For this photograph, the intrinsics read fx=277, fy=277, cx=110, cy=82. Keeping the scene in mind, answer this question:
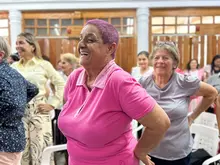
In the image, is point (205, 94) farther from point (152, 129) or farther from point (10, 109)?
point (10, 109)

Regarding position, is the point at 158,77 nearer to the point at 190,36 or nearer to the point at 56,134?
the point at 56,134

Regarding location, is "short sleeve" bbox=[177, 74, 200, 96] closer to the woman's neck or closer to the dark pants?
the woman's neck

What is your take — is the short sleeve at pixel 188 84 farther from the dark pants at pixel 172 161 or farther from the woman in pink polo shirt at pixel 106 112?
the woman in pink polo shirt at pixel 106 112

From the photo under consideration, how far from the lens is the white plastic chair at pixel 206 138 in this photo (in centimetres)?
208

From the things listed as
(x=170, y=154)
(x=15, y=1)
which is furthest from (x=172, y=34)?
(x=170, y=154)

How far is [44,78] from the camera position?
2.22 metres

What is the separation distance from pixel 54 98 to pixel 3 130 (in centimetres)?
88

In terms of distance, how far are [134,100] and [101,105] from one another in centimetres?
13

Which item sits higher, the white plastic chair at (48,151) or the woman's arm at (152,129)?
the woman's arm at (152,129)

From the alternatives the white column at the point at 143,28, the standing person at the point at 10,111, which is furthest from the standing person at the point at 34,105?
the white column at the point at 143,28

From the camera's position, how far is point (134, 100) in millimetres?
930

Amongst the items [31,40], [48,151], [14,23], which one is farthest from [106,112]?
[14,23]

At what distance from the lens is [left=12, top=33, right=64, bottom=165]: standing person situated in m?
2.14

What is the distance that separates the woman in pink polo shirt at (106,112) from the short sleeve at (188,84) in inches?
24.5
